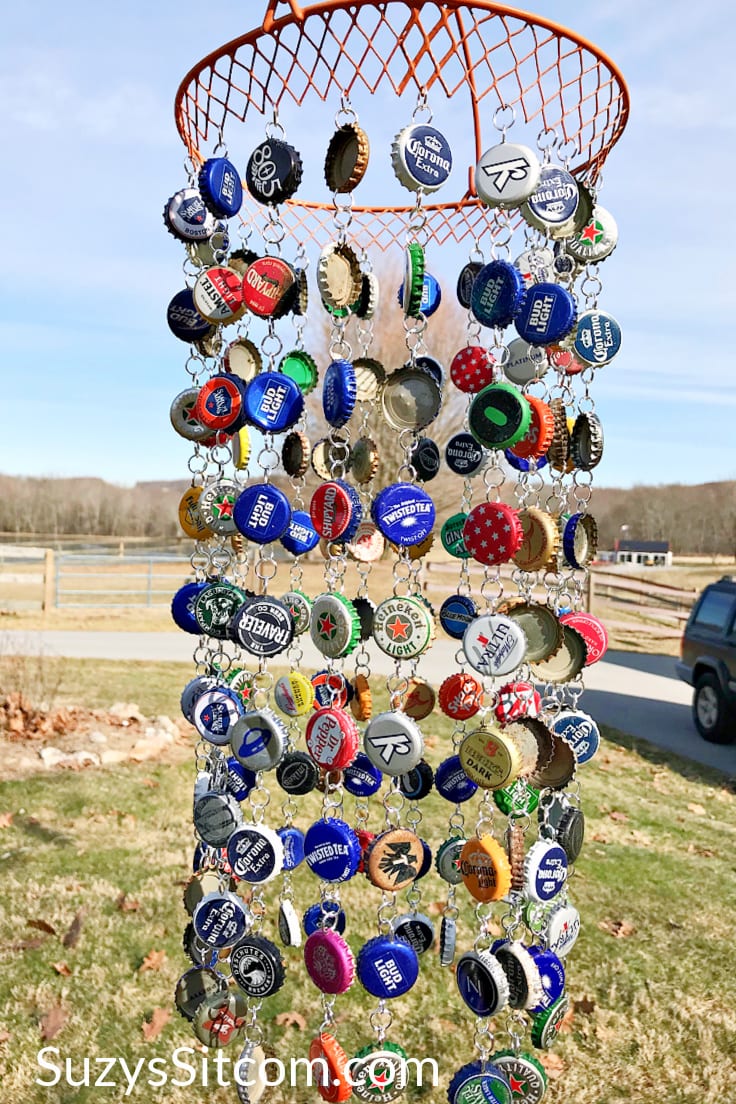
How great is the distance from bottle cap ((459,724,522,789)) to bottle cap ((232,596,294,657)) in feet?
2.13

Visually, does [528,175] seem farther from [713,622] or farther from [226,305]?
[713,622]

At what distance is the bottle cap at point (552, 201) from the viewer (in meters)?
2.31

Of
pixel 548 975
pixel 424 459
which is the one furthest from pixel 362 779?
pixel 424 459

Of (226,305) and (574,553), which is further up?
(226,305)

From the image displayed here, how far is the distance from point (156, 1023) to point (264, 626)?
7.47ft

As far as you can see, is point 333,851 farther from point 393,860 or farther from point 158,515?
point 158,515

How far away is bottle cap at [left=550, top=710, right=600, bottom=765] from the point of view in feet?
8.23

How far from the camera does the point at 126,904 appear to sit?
4.70 meters

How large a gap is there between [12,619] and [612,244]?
55.9ft

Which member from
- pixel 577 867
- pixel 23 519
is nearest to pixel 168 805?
pixel 577 867

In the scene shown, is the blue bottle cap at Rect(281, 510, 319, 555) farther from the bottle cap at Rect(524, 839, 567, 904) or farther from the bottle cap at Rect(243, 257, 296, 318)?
the bottle cap at Rect(524, 839, 567, 904)

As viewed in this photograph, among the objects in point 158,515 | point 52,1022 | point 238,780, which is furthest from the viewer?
point 158,515

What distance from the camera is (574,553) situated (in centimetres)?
244

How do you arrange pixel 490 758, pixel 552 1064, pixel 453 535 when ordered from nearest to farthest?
pixel 490 758 → pixel 453 535 → pixel 552 1064
